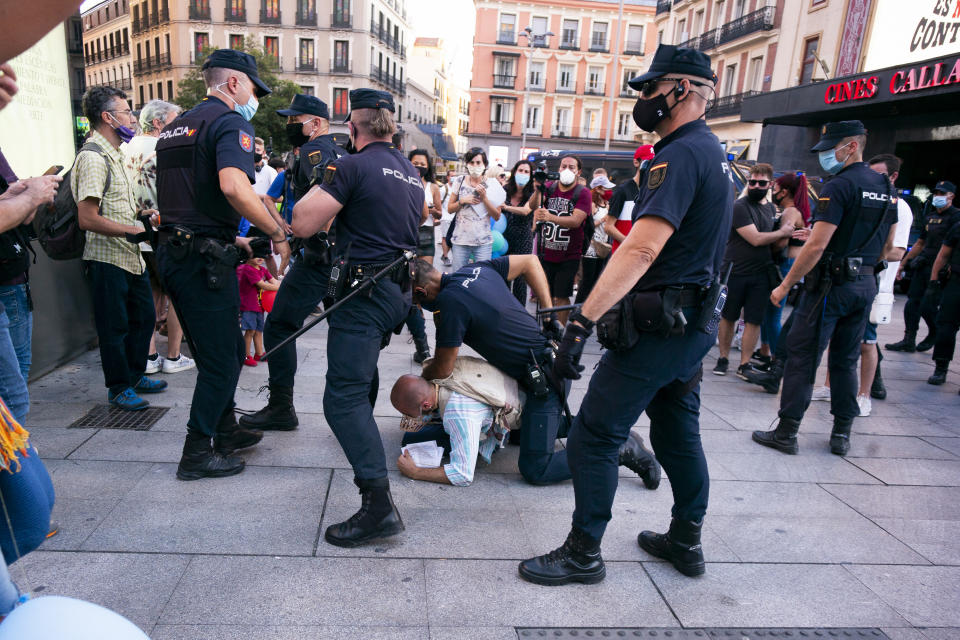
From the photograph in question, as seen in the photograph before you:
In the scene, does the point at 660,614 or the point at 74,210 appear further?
the point at 74,210

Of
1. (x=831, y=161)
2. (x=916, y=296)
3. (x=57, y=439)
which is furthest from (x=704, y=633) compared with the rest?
(x=916, y=296)

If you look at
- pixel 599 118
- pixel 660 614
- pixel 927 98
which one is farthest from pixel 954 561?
pixel 599 118

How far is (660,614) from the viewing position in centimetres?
250

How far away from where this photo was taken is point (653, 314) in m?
2.43

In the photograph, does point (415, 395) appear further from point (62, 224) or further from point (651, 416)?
point (62, 224)

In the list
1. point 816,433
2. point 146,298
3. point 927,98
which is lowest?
point 816,433

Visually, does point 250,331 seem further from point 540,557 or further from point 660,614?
point 660,614

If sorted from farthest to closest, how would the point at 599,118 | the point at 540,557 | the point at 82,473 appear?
the point at 599,118 → the point at 82,473 → the point at 540,557

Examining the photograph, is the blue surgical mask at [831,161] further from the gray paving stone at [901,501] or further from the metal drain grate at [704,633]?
the metal drain grate at [704,633]

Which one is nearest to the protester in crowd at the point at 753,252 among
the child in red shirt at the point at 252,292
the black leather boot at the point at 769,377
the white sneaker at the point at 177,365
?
the black leather boot at the point at 769,377

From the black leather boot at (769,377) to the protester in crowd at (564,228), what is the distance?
2047 millimetres

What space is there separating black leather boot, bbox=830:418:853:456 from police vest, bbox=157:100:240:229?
421cm

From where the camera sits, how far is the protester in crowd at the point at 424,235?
578 centimetres

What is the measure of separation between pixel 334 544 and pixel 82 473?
1.58m
